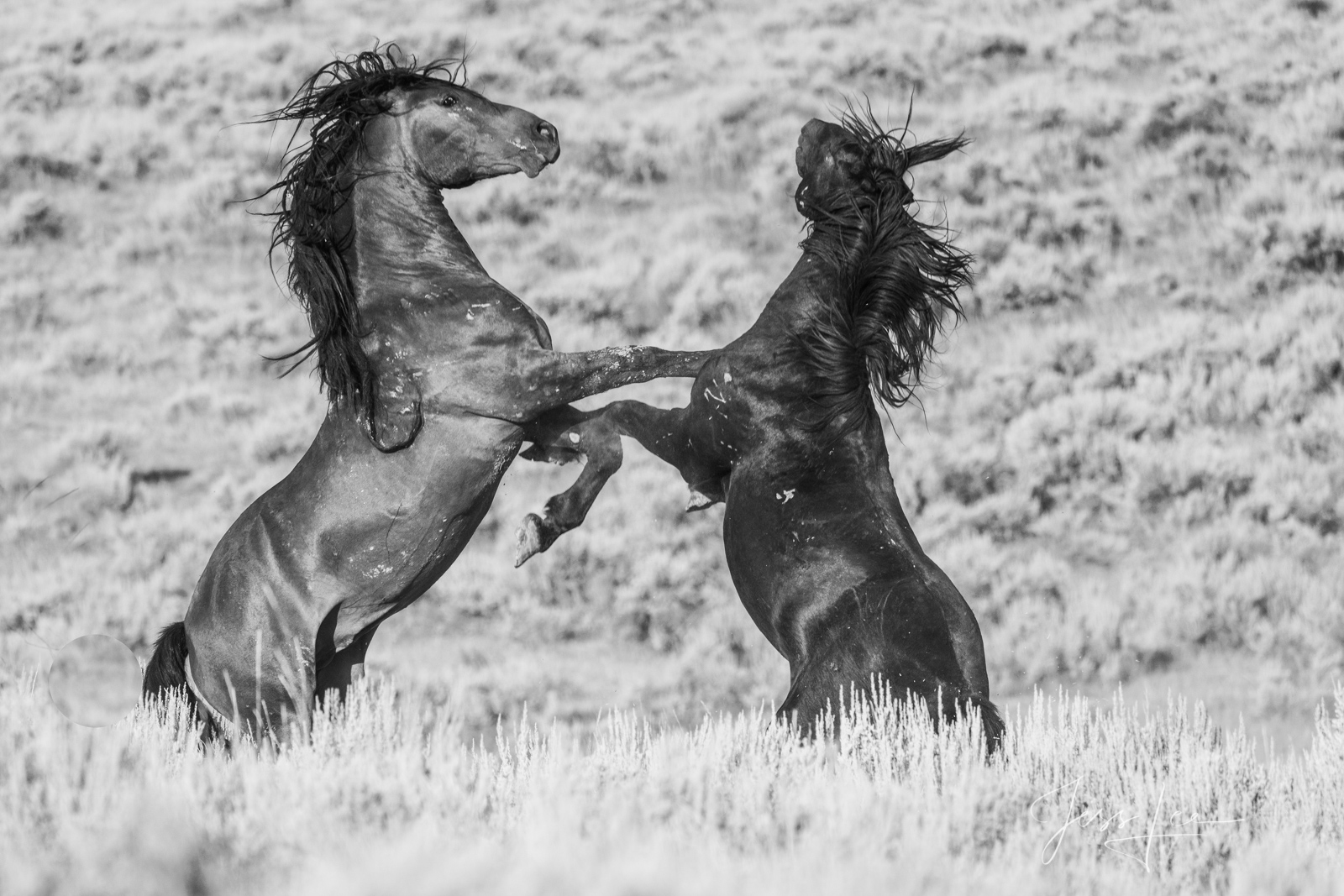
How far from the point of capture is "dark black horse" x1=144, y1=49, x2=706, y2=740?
5.11 meters

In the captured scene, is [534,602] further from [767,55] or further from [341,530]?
[767,55]

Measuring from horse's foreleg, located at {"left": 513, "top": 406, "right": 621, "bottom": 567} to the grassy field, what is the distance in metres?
0.92

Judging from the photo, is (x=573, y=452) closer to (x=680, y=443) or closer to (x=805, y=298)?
(x=680, y=443)

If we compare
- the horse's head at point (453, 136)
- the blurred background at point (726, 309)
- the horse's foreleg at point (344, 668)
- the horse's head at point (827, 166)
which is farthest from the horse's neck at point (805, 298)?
the blurred background at point (726, 309)

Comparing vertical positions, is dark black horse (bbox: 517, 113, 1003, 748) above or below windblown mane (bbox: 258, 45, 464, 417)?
below

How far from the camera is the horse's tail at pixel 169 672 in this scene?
5340mm

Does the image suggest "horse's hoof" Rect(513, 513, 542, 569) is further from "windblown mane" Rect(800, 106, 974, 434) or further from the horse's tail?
the horse's tail

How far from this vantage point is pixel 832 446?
5191mm

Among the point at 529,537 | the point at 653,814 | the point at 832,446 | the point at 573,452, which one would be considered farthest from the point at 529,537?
the point at 653,814

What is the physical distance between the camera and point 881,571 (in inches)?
191

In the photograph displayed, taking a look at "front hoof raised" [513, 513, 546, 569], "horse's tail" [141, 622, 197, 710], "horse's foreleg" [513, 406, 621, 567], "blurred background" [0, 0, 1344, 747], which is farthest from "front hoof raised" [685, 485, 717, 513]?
"blurred background" [0, 0, 1344, 747]

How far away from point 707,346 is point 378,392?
33.9ft

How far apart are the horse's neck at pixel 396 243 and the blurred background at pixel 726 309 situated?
5.87 feet

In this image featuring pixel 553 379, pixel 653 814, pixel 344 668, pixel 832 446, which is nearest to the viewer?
pixel 653 814
